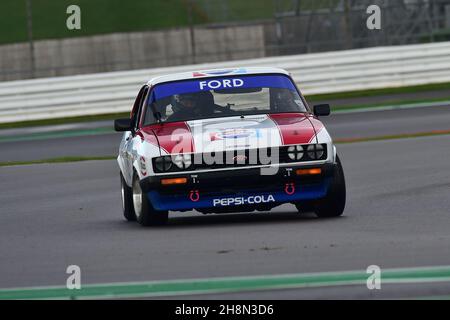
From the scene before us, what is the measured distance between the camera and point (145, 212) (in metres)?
10.1

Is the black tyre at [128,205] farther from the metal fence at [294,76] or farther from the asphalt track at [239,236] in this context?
the metal fence at [294,76]

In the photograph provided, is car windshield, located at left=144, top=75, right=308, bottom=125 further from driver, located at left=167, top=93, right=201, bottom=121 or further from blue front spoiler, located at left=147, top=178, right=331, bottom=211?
blue front spoiler, located at left=147, top=178, right=331, bottom=211

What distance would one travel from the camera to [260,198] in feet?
31.9

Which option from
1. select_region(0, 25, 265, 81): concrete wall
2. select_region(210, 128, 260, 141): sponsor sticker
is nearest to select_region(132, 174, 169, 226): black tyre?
select_region(210, 128, 260, 141): sponsor sticker

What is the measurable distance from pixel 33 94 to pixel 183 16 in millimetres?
17712

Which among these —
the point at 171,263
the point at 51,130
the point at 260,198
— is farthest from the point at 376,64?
the point at 171,263

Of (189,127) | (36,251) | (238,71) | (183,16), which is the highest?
(183,16)

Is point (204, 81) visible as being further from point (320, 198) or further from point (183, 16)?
point (183, 16)

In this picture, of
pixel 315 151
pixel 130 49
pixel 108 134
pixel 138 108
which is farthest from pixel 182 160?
pixel 130 49

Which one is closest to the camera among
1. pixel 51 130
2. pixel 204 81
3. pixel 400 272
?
pixel 400 272

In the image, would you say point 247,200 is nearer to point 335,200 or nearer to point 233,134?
point 233,134

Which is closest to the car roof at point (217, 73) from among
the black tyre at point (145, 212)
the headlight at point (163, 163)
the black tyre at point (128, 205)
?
the black tyre at point (128, 205)

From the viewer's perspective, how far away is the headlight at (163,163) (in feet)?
32.0
